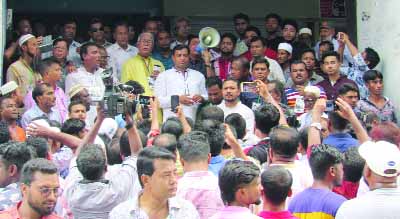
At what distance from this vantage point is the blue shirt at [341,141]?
21.7ft

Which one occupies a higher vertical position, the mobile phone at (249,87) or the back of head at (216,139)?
the mobile phone at (249,87)

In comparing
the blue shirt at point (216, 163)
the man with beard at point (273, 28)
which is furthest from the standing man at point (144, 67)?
the blue shirt at point (216, 163)

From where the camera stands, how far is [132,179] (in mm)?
5492

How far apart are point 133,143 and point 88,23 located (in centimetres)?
702

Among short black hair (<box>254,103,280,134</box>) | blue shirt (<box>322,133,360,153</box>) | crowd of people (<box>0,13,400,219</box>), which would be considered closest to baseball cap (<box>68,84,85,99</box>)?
crowd of people (<box>0,13,400,219</box>)

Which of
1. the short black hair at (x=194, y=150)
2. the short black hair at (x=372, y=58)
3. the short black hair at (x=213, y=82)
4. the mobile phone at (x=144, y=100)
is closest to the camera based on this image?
the short black hair at (x=194, y=150)

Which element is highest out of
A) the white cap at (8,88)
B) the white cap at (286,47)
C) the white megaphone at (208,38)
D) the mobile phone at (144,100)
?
the white megaphone at (208,38)

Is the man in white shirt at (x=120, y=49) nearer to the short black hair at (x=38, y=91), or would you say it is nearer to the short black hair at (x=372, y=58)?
the short black hair at (x=38, y=91)

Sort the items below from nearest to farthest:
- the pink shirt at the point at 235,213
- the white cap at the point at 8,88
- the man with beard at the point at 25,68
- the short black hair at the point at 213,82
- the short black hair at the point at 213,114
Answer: the pink shirt at the point at 235,213, the short black hair at the point at 213,114, the white cap at the point at 8,88, the man with beard at the point at 25,68, the short black hair at the point at 213,82

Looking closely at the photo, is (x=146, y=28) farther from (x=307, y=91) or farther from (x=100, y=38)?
(x=307, y=91)

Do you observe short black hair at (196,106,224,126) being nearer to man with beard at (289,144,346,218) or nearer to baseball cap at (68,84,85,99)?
baseball cap at (68,84,85,99)

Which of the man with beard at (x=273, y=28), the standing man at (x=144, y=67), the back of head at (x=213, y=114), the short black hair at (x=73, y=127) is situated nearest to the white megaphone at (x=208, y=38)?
the standing man at (x=144, y=67)

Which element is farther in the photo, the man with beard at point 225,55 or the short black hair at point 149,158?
the man with beard at point 225,55

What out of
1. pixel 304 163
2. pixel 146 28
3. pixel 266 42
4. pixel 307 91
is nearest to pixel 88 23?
pixel 146 28
